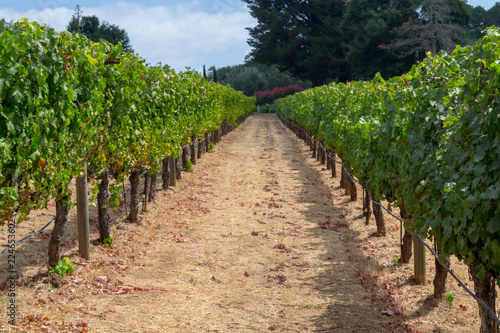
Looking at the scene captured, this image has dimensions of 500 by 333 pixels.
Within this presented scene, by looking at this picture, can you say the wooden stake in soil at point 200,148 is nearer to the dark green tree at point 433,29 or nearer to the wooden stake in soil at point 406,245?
the wooden stake in soil at point 406,245

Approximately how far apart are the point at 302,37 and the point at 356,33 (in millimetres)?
13774

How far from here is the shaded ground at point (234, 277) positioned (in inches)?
254

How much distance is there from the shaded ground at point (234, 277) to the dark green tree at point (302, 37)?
48.0m

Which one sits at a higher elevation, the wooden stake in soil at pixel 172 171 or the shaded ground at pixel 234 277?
the wooden stake in soil at pixel 172 171

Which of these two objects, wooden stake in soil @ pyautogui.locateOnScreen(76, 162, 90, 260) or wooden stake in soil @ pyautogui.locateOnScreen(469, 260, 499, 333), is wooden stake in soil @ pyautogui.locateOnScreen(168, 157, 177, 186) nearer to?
wooden stake in soil @ pyautogui.locateOnScreen(76, 162, 90, 260)

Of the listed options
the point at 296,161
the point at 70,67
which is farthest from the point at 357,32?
the point at 70,67

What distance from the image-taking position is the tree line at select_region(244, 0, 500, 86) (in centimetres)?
4406

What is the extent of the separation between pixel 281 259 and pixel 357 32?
45651mm

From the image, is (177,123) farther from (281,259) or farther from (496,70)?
(496,70)

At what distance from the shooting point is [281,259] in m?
9.27

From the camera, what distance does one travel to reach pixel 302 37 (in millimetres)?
64500

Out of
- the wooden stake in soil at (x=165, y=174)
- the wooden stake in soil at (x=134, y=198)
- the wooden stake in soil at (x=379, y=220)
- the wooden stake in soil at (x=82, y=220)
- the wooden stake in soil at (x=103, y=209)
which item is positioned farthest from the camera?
the wooden stake in soil at (x=165, y=174)

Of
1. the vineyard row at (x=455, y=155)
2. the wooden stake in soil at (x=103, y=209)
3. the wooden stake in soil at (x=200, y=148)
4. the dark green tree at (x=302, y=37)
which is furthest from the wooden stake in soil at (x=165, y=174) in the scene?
the dark green tree at (x=302, y=37)

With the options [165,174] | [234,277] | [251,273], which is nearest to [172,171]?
[165,174]
